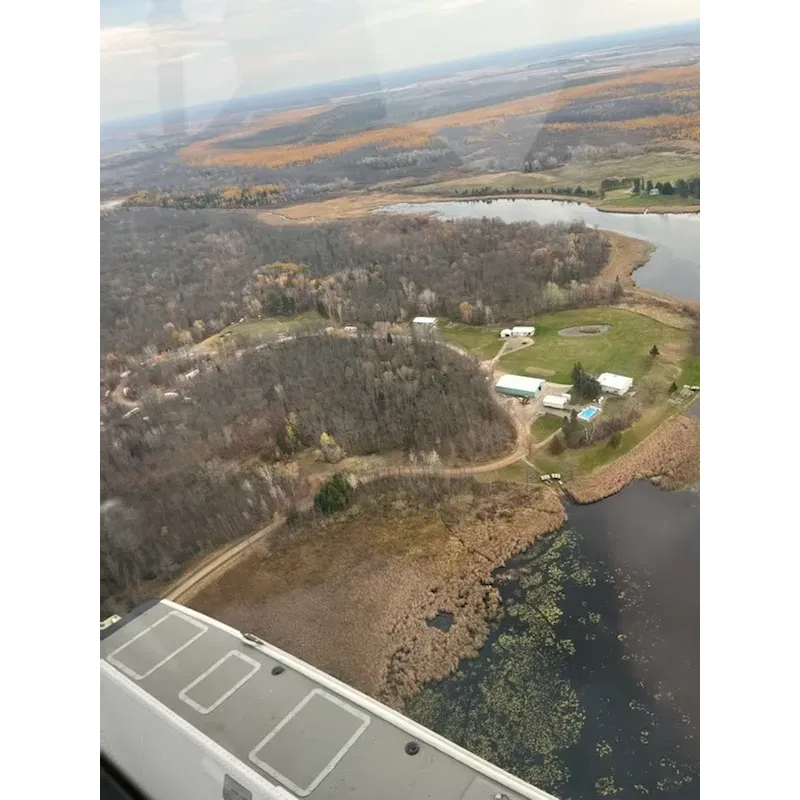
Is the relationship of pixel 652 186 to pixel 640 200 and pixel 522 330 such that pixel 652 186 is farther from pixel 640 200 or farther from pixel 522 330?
pixel 522 330

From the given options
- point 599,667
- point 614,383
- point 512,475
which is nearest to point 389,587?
point 512,475

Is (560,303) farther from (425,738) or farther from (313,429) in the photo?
(425,738)

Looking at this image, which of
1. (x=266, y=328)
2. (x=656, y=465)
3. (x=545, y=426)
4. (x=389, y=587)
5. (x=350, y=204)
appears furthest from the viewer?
(x=350, y=204)

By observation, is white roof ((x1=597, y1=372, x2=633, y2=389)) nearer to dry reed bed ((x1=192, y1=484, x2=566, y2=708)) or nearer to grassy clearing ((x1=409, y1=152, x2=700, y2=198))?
dry reed bed ((x1=192, y1=484, x2=566, y2=708))

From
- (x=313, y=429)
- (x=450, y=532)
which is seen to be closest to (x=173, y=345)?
(x=313, y=429)

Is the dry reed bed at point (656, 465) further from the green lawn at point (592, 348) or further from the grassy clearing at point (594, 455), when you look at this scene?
the green lawn at point (592, 348)

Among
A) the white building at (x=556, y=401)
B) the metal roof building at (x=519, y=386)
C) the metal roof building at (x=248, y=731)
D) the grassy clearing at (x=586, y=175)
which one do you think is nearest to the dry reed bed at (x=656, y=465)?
the white building at (x=556, y=401)
